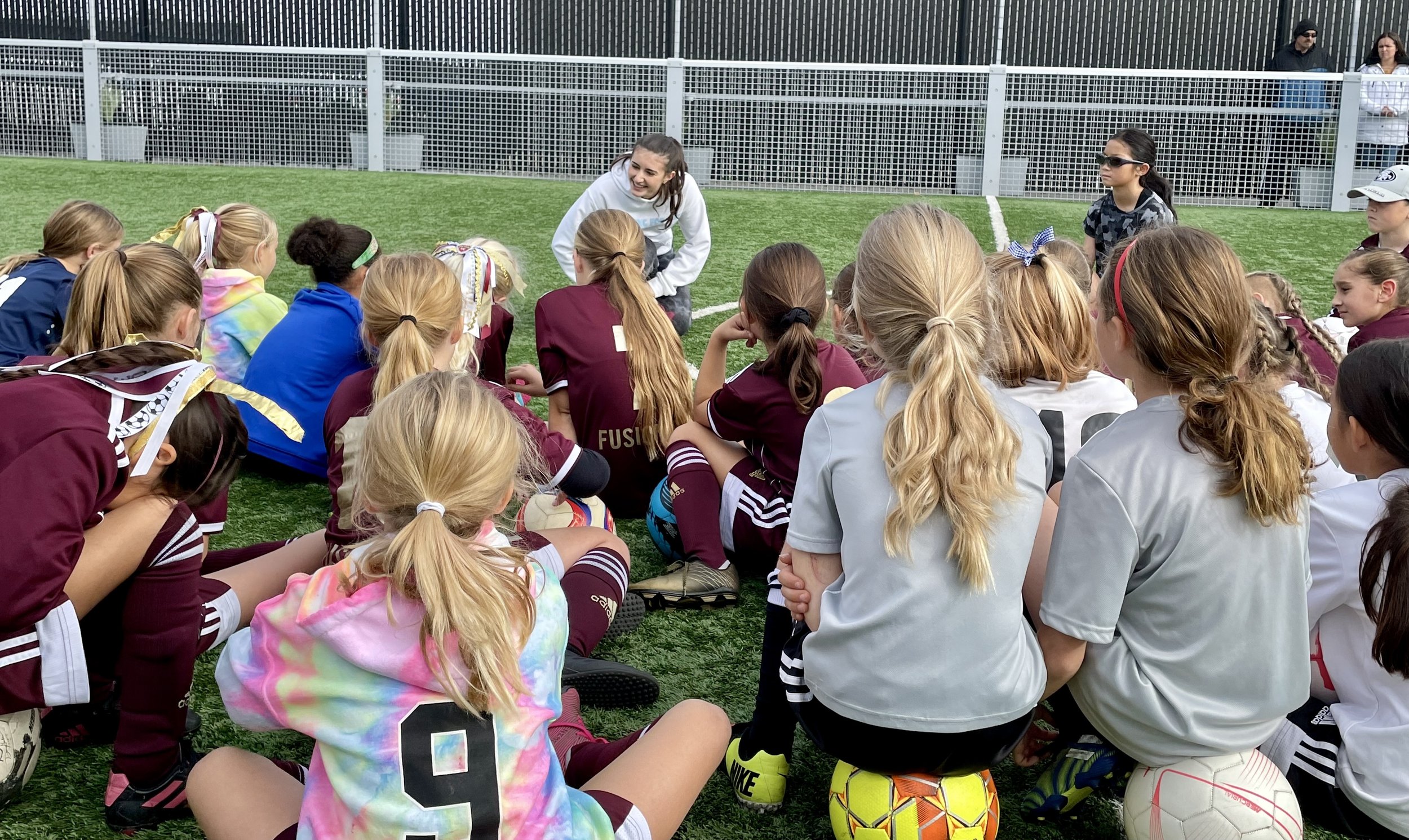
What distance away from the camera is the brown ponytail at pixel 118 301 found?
297 cm

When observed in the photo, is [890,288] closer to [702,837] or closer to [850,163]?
[702,837]

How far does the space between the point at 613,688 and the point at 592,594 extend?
265 mm

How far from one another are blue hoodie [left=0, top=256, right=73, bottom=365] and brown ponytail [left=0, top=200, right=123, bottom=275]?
0.16m

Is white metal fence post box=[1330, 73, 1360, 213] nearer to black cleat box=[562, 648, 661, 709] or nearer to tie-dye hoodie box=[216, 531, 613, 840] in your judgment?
black cleat box=[562, 648, 661, 709]

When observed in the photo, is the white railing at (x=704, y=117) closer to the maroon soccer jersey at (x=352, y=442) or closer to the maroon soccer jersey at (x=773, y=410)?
the maroon soccer jersey at (x=773, y=410)

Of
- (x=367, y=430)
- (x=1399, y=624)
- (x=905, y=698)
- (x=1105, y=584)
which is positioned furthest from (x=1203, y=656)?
(x=367, y=430)

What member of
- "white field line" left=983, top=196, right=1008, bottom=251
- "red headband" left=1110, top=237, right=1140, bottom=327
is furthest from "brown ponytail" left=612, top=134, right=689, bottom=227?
"red headband" left=1110, top=237, right=1140, bottom=327

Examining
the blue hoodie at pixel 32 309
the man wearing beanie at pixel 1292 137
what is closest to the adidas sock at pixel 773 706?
the blue hoodie at pixel 32 309

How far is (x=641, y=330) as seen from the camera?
12.5ft

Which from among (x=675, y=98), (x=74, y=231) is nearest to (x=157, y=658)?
(x=74, y=231)

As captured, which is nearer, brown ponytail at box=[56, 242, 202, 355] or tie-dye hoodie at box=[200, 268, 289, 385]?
brown ponytail at box=[56, 242, 202, 355]

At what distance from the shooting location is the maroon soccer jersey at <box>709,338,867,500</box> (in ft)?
10.7

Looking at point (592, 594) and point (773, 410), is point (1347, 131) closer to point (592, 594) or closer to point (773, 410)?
point (773, 410)

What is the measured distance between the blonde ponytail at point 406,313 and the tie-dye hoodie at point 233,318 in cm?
134
